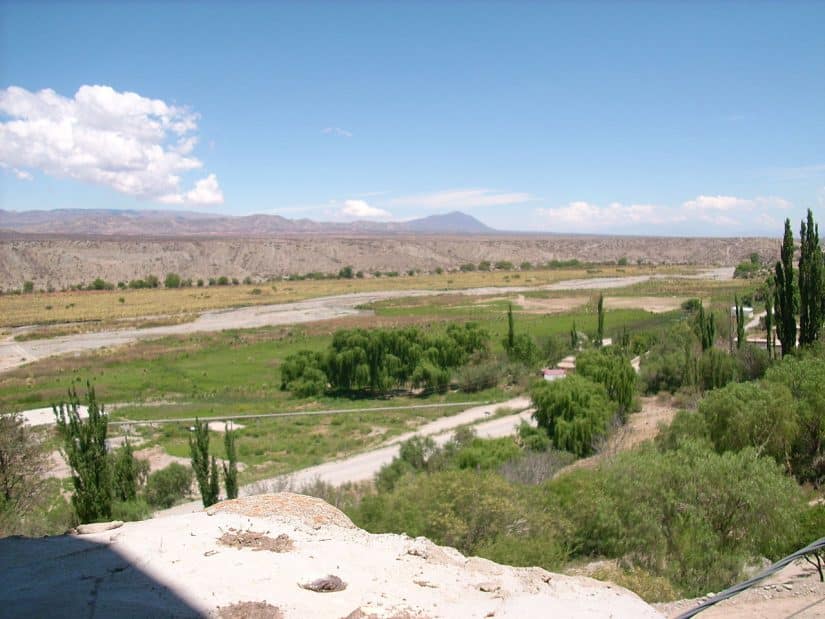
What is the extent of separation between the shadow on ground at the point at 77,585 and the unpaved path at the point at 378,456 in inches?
483

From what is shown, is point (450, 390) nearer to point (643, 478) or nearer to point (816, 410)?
point (816, 410)

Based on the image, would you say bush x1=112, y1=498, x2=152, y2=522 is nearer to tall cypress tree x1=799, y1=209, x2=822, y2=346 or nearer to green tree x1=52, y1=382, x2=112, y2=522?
green tree x1=52, y1=382, x2=112, y2=522

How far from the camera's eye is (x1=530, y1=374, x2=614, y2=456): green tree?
27.0 m

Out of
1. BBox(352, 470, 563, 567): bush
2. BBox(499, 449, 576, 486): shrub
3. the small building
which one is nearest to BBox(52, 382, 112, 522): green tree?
BBox(352, 470, 563, 567): bush

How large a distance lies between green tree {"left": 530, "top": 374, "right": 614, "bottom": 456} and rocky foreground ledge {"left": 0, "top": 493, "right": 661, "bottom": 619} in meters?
17.3

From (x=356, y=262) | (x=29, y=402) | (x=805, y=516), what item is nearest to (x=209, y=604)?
(x=805, y=516)

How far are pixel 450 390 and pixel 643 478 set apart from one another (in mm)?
32439

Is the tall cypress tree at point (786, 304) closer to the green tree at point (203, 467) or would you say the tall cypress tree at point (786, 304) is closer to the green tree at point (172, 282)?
the green tree at point (203, 467)

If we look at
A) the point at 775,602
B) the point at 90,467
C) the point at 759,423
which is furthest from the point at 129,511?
the point at 759,423

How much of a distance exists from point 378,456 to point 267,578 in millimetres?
21117

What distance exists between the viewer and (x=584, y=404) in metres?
28.0

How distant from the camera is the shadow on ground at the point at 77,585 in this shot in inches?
302

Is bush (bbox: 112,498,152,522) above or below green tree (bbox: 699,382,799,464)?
below

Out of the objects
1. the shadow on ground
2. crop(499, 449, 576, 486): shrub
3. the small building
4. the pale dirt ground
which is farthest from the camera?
the small building
